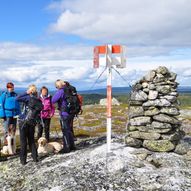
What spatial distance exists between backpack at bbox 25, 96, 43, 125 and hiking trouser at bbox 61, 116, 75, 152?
7.11ft

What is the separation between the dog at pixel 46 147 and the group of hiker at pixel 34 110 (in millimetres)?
644

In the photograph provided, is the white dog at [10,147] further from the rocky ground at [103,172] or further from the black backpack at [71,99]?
the black backpack at [71,99]

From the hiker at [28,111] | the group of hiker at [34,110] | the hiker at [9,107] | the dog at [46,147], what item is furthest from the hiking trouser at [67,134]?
the hiker at [9,107]

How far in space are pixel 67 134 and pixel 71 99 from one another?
2.36 metres

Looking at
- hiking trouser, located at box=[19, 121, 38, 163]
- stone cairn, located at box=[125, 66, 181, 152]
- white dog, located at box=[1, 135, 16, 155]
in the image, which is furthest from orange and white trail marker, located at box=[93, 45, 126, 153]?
white dog, located at box=[1, 135, 16, 155]

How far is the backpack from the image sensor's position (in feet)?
65.1

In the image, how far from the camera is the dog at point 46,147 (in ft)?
73.3

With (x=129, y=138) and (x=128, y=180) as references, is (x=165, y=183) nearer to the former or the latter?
(x=128, y=180)

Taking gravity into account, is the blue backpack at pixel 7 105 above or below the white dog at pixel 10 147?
above

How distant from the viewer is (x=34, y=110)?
20.0 meters

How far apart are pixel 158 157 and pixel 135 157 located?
1327 millimetres

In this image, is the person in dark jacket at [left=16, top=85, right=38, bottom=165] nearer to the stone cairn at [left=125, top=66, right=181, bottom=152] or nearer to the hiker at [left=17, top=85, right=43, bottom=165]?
the hiker at [left=17, top=85, right=43, bottom=165]

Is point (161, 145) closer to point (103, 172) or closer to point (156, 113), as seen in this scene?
point (156, 113)

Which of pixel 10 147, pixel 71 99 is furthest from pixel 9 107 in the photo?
pixel 71 99
